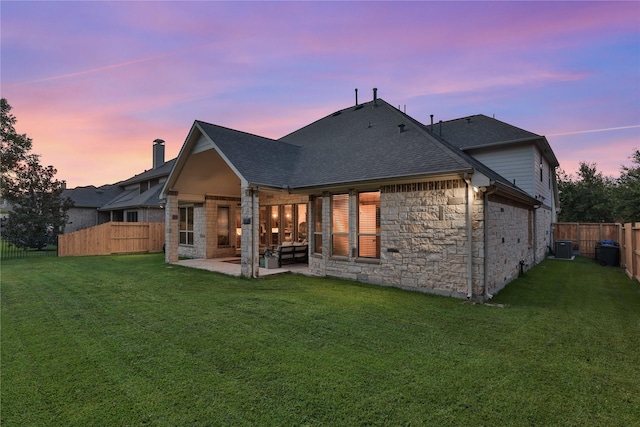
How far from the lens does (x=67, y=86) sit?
12.3 metres

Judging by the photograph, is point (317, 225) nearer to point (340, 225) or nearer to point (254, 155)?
point (340, 225)

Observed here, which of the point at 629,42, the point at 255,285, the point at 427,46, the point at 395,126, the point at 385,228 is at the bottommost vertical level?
the point at 255,285

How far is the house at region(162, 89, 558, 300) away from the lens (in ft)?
24.1

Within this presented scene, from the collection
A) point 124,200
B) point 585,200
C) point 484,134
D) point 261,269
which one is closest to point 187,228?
point 261,269

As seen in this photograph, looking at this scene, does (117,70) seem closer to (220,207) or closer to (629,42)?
(220,207)

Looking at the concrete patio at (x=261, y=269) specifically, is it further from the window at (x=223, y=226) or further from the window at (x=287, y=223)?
the window at (x=223, y=226)

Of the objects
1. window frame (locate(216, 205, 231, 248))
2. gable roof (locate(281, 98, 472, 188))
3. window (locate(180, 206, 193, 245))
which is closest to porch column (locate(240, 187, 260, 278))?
gable roof (locate(281, 98, 472, 188))

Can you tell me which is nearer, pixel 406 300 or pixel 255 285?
pixel 406 300

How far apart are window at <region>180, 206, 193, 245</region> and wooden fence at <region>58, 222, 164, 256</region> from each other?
3512mm

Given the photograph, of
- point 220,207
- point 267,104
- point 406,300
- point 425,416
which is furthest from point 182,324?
point 267,104

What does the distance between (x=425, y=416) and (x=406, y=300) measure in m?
4.35

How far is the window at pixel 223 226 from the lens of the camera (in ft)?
49.4

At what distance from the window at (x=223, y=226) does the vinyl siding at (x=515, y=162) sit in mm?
12351

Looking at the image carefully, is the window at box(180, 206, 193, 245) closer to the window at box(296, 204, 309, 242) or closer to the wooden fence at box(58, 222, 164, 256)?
the wooden fence at box(58, 222, 164, 256)
